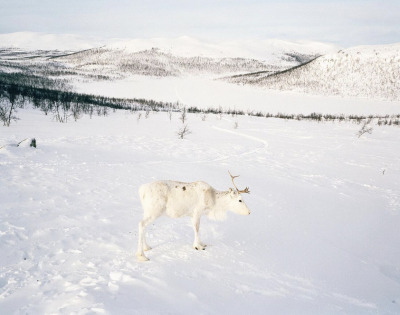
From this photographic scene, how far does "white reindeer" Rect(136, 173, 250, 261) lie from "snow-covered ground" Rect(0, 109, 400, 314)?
1.84 feet

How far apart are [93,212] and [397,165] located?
49.7ft

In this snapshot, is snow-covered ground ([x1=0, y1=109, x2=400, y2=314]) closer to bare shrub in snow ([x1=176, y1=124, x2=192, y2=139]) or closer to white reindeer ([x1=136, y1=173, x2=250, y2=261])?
white reindeer ([x1=136, y1=173, x2=250, y2=261])

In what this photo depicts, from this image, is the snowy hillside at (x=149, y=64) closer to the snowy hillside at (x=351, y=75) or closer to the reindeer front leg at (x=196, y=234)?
the snowy hillside at (x=351, y=75)

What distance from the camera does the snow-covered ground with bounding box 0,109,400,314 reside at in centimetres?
446

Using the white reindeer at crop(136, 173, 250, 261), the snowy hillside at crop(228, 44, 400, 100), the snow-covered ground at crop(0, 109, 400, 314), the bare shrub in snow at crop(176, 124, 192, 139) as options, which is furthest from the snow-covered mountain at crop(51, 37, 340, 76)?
the white reindeer at crop(136, 173, 250, 261)

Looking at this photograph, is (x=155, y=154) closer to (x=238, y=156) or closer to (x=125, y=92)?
(x=238, y=156)

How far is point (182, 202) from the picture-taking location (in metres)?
5.82

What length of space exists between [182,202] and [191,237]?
1391mm

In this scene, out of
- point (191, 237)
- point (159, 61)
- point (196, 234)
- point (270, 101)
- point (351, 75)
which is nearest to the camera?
point (196, 234)

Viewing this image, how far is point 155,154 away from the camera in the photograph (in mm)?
15344

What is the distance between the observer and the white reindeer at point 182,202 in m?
5.62

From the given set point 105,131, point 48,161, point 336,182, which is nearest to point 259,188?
point 336,182

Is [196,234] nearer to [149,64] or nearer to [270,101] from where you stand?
[270,101]

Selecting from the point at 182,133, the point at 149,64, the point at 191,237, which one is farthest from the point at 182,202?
the point at 149,64
